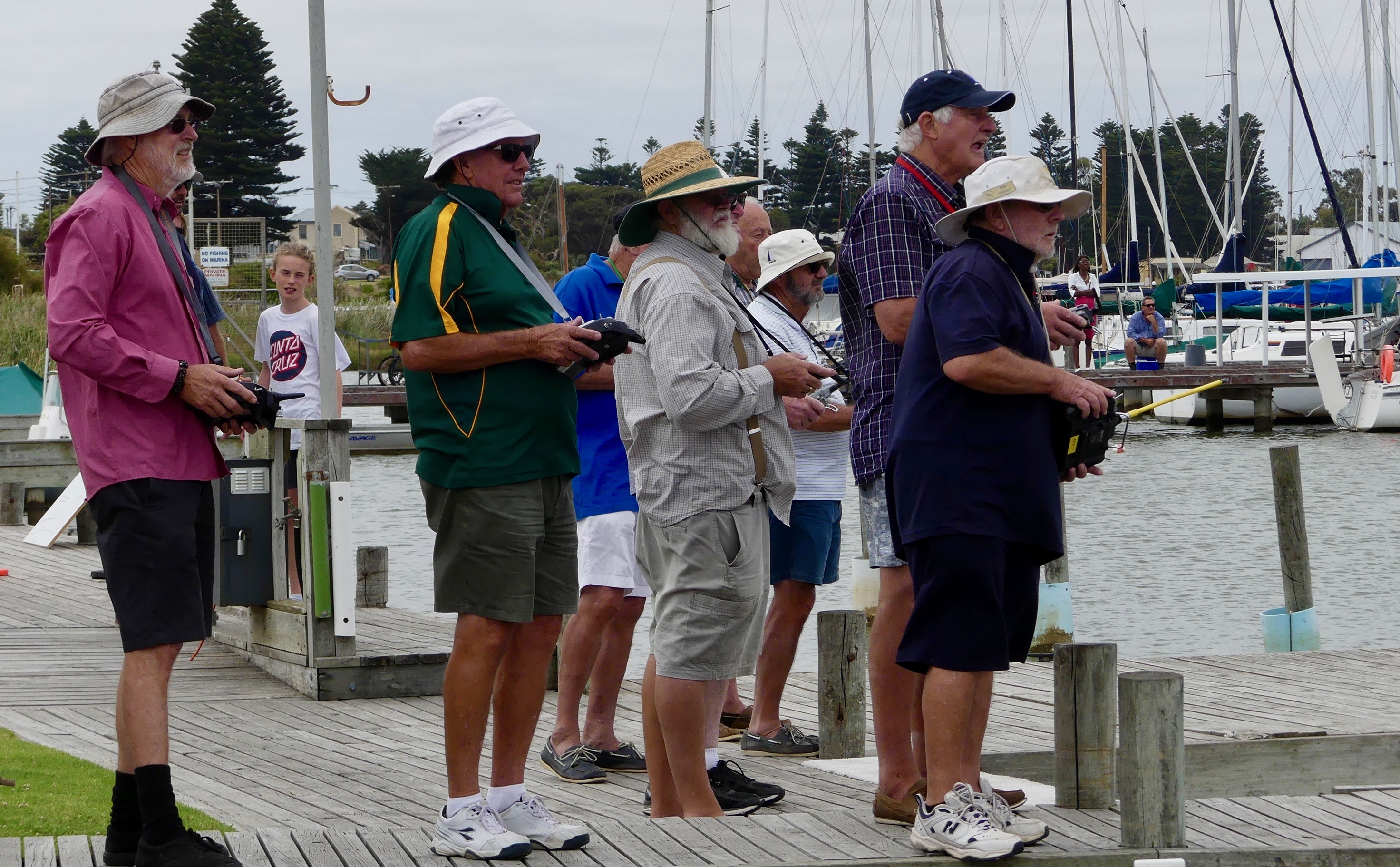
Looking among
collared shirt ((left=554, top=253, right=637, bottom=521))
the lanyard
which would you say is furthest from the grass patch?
the lanyard

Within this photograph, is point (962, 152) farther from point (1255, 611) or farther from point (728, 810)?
point (1255, 611)

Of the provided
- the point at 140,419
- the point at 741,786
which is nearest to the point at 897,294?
the point at 741,786

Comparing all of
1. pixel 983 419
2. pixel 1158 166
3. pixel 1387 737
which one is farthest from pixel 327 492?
pixel 1158 166

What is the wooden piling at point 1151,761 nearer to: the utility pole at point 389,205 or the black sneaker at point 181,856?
the black sneaker at point 181,856

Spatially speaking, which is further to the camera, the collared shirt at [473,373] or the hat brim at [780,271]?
the hat brim at [780,271]

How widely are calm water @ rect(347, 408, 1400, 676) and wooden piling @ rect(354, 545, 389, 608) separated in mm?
1721

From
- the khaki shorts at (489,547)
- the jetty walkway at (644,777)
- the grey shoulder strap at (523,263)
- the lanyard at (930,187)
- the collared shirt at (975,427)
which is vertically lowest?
the jetty walkway at (644,777)

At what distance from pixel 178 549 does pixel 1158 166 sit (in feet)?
159

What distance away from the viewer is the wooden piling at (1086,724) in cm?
474

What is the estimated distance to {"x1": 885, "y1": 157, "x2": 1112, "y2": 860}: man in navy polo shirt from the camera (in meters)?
4.08

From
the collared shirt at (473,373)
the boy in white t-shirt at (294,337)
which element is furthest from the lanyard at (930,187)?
the boy in white t-shirt at (294,337)

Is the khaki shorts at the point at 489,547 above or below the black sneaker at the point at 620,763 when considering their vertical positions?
above

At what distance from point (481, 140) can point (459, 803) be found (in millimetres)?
1712

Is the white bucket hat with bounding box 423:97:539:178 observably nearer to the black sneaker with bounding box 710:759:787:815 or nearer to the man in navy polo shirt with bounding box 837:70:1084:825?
the man in navy polo shirt with bounding box 837:70:1084:825
